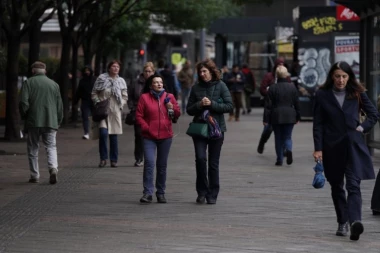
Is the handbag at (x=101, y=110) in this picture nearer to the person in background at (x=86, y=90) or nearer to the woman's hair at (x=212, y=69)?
the woman's hair at (x=212, y=69)

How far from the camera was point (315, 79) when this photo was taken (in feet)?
109

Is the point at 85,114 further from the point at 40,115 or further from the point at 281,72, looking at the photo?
the point at 40,115

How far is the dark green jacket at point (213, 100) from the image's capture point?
12.8 meters

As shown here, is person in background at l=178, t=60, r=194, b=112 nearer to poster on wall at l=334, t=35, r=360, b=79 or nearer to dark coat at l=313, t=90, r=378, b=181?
poster on wall at l=334, t=35, r=360, b=79

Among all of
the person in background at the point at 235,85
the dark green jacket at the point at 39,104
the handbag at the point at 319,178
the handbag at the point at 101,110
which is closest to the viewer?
the handbag at the point at 319,178

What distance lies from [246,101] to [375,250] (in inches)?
1247

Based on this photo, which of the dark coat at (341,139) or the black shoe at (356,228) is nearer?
the black shoe at (356,228)

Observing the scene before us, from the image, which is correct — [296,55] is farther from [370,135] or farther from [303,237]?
[303,237]

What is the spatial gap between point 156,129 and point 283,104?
559 cm

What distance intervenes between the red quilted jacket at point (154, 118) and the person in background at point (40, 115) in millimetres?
2326

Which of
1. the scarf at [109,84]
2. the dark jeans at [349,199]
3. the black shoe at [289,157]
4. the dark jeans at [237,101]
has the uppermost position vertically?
the scarf at [109,84]

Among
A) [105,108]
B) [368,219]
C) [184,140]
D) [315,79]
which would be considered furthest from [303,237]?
[315,79]

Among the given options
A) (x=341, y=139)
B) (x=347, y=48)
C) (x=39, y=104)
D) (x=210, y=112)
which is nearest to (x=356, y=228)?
(x=341, y=139)

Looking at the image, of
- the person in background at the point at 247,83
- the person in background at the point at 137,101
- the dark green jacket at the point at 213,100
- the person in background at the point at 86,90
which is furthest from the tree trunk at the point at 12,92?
the person in background at the point at 247,83
